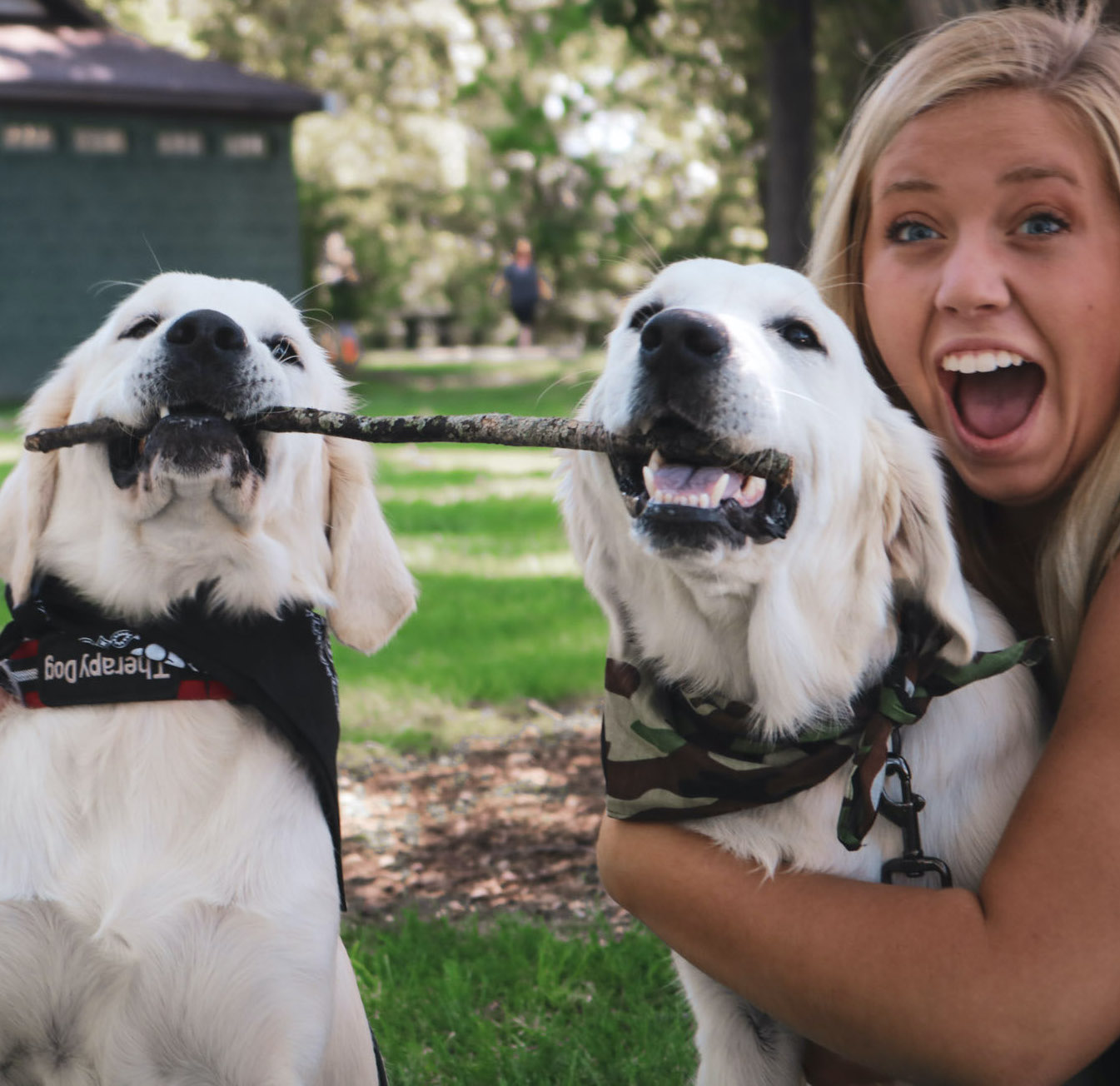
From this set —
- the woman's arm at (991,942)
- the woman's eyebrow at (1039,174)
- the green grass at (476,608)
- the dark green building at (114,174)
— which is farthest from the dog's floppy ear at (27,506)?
the dark green building at (114,174)

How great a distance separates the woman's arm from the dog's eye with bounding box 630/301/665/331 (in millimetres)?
902

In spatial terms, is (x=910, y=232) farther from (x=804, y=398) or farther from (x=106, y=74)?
A: (x=106, y=74)

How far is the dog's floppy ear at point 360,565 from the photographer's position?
2.52 m

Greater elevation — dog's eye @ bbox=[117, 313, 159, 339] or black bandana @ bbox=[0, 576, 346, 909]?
dog's eye @ bbox=[117, 313, 159, 339]

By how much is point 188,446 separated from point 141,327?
402 mm

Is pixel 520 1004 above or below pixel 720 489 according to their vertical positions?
below

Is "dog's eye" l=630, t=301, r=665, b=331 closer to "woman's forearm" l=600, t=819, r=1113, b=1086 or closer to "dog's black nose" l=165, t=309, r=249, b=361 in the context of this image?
"dog's black nose" l=165, t=309, r=249, b=361

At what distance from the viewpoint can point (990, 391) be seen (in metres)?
2.64

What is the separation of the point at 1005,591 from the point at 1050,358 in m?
0.50

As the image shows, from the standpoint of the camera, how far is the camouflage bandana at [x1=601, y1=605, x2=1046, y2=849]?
7.02 feet

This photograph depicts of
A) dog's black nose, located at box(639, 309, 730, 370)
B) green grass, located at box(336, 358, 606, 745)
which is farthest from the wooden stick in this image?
green grass, located at box(336, 358, 606, 745)

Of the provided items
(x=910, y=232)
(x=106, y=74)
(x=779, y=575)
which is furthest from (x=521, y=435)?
(x=106, y=74)

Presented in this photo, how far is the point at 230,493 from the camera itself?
2.29 metres

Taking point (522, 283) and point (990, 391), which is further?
point (522, 283)
